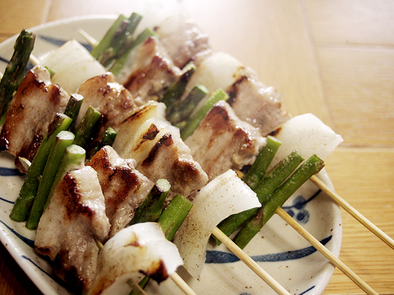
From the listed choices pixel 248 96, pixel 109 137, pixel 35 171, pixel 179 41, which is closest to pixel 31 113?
pixel 35 171

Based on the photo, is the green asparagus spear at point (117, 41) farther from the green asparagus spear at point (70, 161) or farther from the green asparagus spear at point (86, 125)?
the green asparagus spear at point (70, 161)

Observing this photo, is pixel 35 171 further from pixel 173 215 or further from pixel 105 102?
pixel 173 215

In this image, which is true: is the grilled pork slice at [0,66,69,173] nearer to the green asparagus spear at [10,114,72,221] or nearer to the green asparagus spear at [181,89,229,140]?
the green asparagus spear at [10,114,72,221]

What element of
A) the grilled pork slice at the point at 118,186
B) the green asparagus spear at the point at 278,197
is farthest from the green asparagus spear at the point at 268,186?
the grilled pork slice at the point at 118,186

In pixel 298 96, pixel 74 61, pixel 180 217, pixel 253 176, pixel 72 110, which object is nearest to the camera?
pixel 180 217

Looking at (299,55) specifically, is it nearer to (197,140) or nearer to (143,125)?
(197,140)

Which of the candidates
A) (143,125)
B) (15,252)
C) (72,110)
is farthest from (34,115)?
(15,252)
